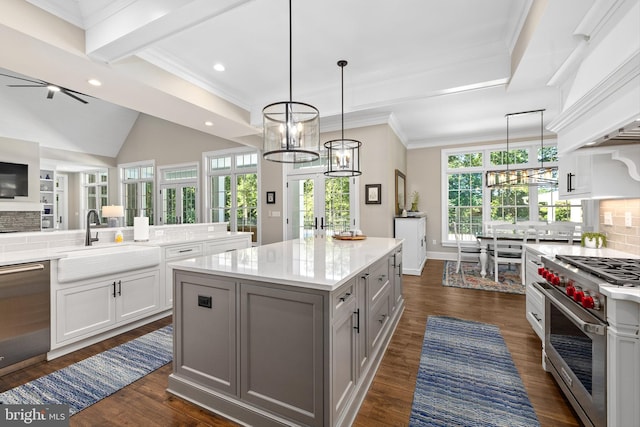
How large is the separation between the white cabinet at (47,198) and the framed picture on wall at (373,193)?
891 centimetres

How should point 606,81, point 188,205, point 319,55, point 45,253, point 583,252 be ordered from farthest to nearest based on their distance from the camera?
point 188,205 < point 319,55 < point 45,253 < point 583,252 < point 606,81

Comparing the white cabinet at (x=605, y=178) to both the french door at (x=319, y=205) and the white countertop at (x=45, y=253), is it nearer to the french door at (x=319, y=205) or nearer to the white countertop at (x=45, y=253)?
the french door at (x=319, y=205)

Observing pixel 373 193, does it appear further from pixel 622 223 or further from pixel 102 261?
pixel 102 261

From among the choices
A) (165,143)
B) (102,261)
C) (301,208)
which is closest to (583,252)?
(102,261)

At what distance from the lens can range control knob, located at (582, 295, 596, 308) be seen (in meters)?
1.47

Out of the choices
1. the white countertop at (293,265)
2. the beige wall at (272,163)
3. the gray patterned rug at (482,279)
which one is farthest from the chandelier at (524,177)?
the white countertop at (293,265)

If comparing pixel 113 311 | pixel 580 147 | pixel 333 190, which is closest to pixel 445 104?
pixel 333 190

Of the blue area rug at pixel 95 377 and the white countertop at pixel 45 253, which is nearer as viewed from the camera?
the blue area rug at pixel 95 377

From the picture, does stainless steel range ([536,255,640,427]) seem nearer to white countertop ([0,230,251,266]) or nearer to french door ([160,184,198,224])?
white countertop ([0,230,251,266])

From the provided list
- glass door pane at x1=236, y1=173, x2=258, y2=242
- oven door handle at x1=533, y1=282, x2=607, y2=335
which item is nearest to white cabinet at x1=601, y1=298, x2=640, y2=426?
oven door handle at x1=533, y1=282, x2=607, y2=335

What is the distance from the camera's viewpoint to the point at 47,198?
856cm

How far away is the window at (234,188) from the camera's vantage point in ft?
22.1

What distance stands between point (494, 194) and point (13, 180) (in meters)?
10.4

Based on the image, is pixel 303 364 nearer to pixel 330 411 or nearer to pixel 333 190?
pixel 330 411
